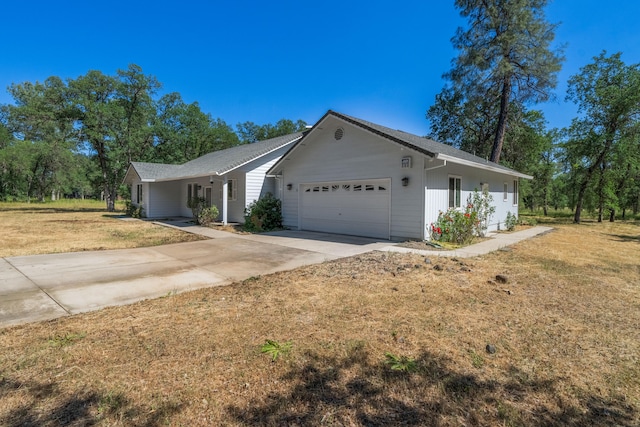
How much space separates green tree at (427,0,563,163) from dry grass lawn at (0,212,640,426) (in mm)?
18173

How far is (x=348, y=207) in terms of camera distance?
38.6 feet

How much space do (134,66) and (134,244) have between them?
22.6 metres

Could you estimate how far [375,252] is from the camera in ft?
26.8

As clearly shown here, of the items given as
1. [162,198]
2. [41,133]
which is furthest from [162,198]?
[41,133]

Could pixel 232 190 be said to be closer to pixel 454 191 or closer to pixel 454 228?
pixel 454 191

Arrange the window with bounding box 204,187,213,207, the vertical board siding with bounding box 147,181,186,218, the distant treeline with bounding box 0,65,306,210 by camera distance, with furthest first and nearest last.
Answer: the distant treeline with bounding box 0,65,306,210 → the vertical board siding with bounding box 147,181,186,218 → the window with bounding box 204,187,213,207

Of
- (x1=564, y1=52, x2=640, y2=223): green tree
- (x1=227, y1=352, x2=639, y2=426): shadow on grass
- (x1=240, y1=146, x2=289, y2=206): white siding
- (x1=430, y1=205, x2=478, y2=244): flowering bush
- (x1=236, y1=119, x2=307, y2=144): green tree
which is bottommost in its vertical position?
(x1=227, y1=352, x2=639, y2=426): shadow on grass

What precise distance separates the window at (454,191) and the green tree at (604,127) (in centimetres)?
1514

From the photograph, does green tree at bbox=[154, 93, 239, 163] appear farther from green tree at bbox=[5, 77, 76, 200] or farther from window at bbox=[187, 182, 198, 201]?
window at bbox=[187, 182, 198, 201]

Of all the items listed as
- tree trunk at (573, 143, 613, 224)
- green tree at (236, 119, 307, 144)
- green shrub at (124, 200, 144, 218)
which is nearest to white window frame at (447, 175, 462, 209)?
tree trunk at (573, 143, 613, 224)

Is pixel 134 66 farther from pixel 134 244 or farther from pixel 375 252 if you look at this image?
pixel 375 252

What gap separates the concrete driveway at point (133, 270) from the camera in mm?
4410

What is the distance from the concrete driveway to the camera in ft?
14.5

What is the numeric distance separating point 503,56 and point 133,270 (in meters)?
22.2
